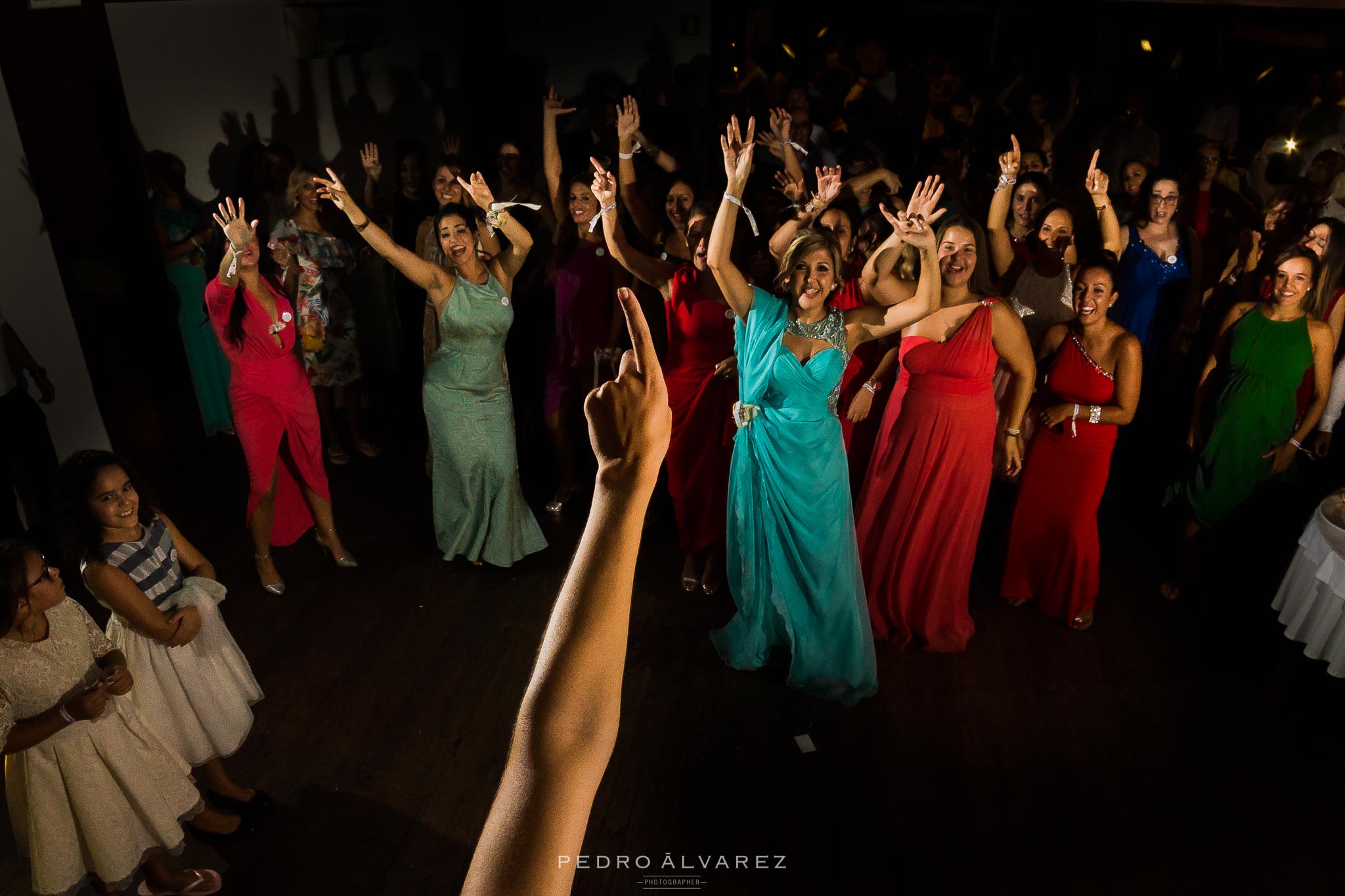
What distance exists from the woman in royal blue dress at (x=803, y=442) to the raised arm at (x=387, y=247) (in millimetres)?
1195

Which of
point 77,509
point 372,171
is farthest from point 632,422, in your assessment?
point 372,171

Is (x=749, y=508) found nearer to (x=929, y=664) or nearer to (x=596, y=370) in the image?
(x=929, y=664)

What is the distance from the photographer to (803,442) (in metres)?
3.09

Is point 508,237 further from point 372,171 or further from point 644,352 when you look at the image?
point 644,352

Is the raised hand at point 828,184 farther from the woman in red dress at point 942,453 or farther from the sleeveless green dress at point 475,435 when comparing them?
the sleeveless green dress at point 475,435

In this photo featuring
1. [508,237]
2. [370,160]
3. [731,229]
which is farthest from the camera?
[370,160]

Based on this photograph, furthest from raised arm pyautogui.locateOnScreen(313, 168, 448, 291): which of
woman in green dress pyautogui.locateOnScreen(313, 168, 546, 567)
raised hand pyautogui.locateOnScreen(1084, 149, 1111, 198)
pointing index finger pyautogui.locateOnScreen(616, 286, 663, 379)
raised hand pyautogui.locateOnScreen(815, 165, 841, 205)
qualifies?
raised hand pyautogui.locateOnScreen(1084, 149, 1111, 198)

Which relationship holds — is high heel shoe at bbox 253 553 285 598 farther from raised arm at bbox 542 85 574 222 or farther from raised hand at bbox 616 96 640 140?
raised hand at bbox 616 96 640 140

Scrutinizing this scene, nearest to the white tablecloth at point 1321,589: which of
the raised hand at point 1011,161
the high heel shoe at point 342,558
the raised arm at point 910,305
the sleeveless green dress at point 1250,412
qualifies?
the sleeveless green dress at point 1250,412

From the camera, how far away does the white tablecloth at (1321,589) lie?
287 centimetres

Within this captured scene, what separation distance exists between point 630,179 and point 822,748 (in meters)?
2.87

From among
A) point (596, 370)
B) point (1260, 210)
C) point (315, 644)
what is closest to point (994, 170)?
point (1260, 210)

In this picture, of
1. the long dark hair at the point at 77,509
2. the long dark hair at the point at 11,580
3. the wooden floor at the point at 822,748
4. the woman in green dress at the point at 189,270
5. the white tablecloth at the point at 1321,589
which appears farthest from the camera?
the woman in green dress at the point at 189,270

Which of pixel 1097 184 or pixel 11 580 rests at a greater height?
pixel 1097 184
